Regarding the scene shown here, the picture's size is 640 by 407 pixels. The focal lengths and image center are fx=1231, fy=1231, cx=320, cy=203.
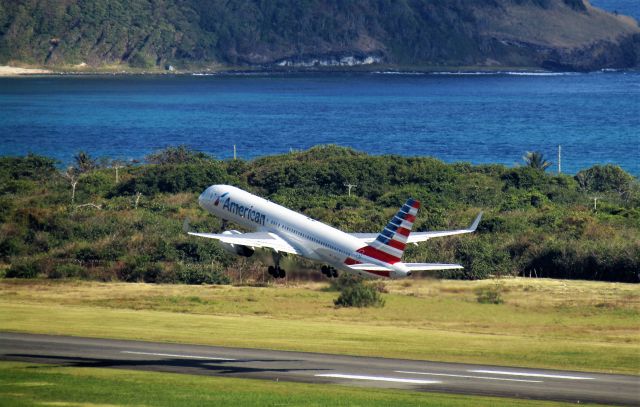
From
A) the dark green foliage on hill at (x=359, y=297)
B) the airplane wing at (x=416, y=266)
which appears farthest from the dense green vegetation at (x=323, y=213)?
the airplane wing at (x=416, y=266)

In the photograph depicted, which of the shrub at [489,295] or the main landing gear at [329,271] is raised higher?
the main landing gear at [329,271]

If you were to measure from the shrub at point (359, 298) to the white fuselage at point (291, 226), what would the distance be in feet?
4.63

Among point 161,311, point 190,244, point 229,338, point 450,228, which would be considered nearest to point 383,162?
point 450,228

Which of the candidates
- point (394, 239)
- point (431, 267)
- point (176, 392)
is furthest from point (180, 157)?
point (176, 392)

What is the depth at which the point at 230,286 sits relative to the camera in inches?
3278

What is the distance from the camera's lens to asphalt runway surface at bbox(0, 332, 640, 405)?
43281mm

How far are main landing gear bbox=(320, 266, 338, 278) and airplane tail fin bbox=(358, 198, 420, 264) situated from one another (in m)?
6.79

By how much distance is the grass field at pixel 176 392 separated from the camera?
3944 cm

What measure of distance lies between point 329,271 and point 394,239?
332 inches

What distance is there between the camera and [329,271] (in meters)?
76.1

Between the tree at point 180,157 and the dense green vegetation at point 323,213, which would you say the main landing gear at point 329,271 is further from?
the tree at point 180,157

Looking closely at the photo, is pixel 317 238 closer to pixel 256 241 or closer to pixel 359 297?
pixel 256 241

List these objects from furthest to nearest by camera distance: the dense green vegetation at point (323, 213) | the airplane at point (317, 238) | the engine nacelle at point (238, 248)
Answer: the dense green vegetation at point (323, 213) → the engine nacelle at point (238, 248) → the airplane at point (317, 238)

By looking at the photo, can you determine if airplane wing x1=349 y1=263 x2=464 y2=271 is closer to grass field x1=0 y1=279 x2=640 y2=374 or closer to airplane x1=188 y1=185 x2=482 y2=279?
airplane x1=188 y1=185 x2=482 y2=279
